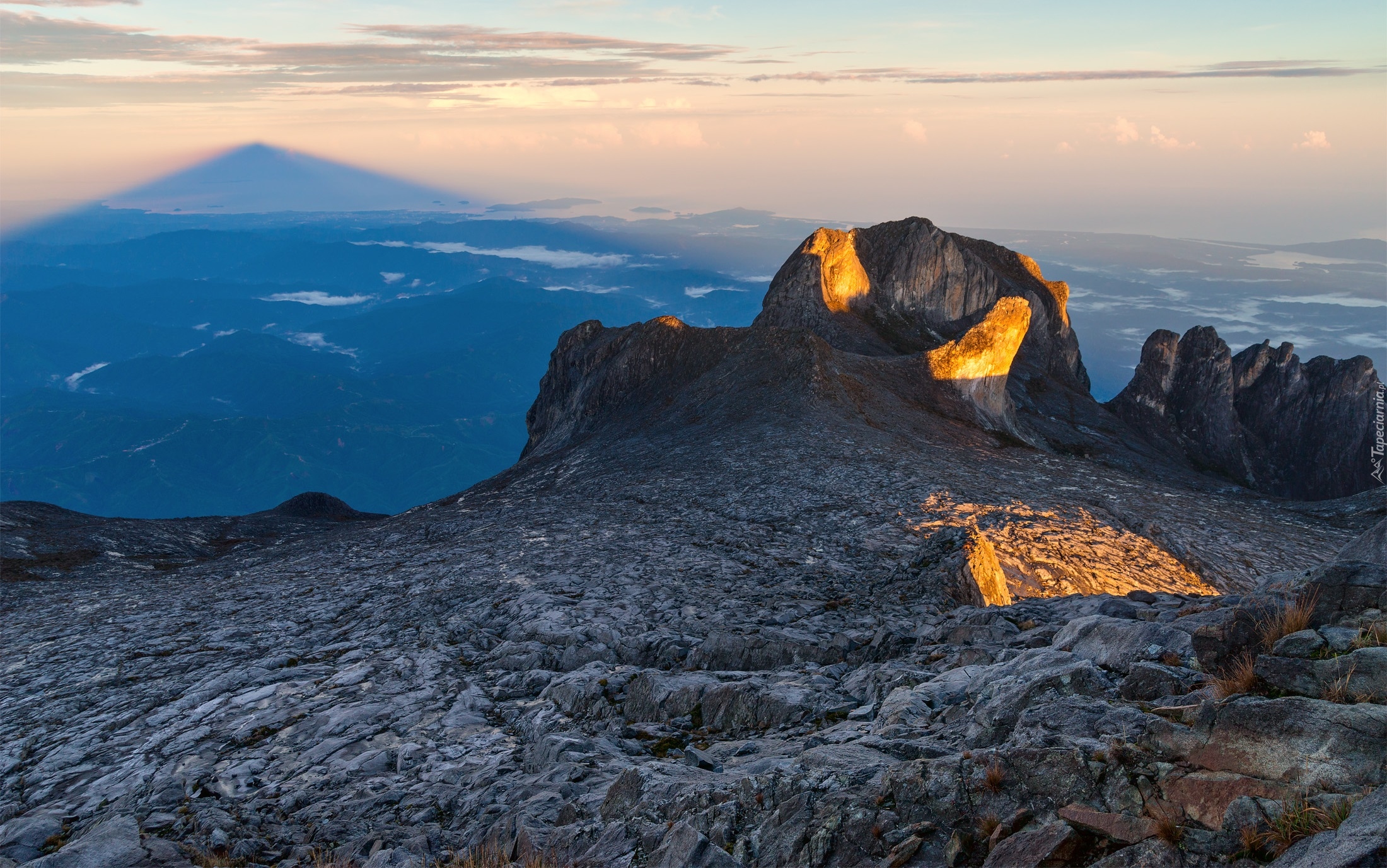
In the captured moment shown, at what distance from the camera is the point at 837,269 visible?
89625 mm

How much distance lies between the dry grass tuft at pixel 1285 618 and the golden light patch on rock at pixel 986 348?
54.3m

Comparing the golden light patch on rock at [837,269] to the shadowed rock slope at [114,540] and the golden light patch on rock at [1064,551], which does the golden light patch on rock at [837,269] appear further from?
the golden light patch on rock at [1064,551]

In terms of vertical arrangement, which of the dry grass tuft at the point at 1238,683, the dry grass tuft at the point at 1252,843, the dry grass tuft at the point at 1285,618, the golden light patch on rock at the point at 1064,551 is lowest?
the golden light patch on rock at the point at 1064,551

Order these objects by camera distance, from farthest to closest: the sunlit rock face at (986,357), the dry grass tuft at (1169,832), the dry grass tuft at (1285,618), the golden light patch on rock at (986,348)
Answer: the sunlit rock face at (986,357) → the golden light patch on rock at (986,348) → the dry grass tuft at (1285,618) → the dry grass tuft at (1169,832)

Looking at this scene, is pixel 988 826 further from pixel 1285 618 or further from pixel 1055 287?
pixel 1055 287

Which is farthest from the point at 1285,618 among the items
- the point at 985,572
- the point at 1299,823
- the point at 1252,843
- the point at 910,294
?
the point at 910,294

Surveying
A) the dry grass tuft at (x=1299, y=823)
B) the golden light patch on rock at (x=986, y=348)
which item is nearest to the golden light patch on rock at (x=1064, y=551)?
the dry grass tuft at (x=1299, y=823)

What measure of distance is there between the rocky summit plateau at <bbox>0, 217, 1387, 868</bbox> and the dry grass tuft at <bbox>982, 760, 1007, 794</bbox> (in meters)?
0.05

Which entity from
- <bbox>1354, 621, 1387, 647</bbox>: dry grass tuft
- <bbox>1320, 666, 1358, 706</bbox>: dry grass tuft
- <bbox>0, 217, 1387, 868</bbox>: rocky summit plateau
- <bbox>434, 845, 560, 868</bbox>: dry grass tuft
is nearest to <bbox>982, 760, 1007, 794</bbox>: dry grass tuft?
<bbox>0, 217, 1387, 868</bbox>: rocky summit plateau

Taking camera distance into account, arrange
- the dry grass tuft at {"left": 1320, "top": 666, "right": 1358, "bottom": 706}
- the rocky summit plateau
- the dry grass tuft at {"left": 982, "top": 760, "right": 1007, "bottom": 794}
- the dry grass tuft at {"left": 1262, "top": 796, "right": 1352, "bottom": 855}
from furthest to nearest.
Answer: the dry grass tuft at {"left": 982, "top": 760, "right": 1007, "bottom": 794}, the rocky summit plateau, the dry grass tuft at {"left": 1320, "top": 666, "right": 1358, "bottom": 706}, the dry grass tuft at {"left": 1262, "top": 796, "right": 1352, "bottom": 855}

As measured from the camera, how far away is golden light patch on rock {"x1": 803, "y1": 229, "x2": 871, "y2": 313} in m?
87.4

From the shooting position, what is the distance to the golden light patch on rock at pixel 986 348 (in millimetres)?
63906

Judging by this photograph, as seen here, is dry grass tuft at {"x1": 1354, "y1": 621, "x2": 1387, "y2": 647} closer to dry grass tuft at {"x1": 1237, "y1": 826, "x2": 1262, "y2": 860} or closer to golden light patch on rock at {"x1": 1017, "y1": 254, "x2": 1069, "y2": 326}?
dry grass tuft at {"x1": 1237, "y1": 826, "x2": 1262, "y2": 860}

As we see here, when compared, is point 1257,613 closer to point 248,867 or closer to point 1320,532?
point 248,867
